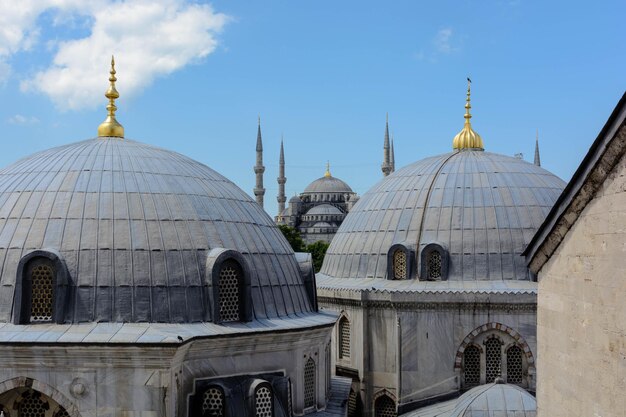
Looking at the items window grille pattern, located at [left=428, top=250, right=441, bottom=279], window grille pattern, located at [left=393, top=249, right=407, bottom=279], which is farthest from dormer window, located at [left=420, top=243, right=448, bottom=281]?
window grille pattern, located at [left=393, top=249, right=407, bottom=279]

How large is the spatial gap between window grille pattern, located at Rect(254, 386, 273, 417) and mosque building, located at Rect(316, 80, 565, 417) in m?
6.51

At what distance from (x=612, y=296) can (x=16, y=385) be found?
1047cm

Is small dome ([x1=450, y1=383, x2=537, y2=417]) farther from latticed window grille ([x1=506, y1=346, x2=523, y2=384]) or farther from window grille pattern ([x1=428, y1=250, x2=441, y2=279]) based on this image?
window grille pattern ([x1=428, y1=250, x2=441, y2=279])

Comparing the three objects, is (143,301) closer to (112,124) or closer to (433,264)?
(112,124)

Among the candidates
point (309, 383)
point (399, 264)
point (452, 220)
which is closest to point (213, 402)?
point (309, 383)

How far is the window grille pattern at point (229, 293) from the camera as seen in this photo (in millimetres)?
15219

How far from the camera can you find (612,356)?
6.88 meters

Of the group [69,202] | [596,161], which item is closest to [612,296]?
[596,161]

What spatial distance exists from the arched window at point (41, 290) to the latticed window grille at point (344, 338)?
11.1 metres

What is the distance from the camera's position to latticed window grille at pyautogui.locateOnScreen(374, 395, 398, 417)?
22.2 metres

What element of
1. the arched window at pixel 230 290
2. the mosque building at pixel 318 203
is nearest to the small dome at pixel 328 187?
the mosque building at pixel 318 203

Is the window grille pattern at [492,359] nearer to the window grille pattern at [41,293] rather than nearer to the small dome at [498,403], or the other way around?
the small dome at [498,403]

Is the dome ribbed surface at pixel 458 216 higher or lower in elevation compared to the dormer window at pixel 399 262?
higher

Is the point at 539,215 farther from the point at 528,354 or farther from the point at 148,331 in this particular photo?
the point at 148,331
